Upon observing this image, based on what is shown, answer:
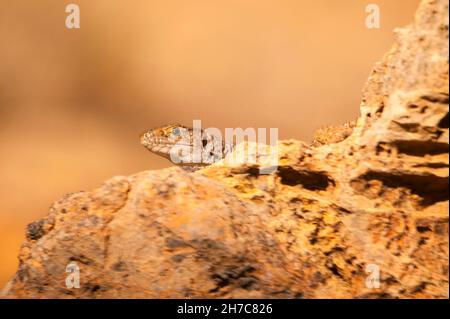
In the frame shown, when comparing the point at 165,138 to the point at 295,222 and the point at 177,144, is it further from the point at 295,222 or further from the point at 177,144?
the point at 295,222

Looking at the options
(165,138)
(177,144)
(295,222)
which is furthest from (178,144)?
(295,222)

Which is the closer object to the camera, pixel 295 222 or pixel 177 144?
pixel 295 222

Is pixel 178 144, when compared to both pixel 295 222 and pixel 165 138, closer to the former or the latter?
pixel 165 138

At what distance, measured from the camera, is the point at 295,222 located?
2.30m

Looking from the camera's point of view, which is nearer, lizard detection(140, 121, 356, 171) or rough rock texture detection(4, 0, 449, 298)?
rough rock texture detection(4, 0, 449, 298)

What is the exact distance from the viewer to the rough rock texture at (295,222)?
6.70ft

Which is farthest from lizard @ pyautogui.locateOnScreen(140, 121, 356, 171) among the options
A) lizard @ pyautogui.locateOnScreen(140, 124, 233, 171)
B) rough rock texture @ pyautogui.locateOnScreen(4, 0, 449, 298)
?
rough rock texture @ pyautogui.locateOnScreen(4, 0, 449, 298)

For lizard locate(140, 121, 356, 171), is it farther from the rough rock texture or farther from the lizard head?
the rough rock texture

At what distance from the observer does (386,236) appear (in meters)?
2.26

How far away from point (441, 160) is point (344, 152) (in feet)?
1.41

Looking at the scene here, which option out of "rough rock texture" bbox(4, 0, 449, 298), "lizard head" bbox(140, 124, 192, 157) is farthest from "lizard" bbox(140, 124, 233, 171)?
"rough rock texture" bbox(4, 0, 449, 298)

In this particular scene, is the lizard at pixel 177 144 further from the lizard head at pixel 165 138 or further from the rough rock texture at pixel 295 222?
the rough rock texture at pixel 295 222

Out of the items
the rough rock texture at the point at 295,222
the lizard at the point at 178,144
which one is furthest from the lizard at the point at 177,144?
the rough rock texture at the point at 295,222

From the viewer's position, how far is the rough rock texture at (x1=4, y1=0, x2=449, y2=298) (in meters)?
2.04
